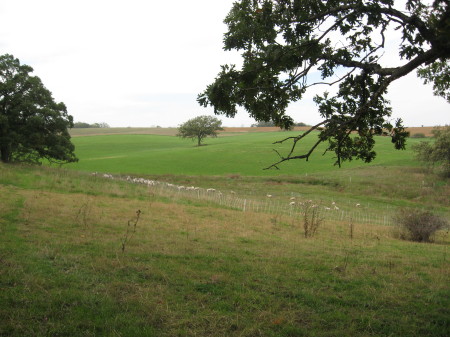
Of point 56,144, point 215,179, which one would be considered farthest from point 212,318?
point 215,179

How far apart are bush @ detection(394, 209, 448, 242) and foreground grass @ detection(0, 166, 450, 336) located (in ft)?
14.3

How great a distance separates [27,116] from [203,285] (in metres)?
36.7

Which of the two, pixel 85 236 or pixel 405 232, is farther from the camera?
pixel 405 232

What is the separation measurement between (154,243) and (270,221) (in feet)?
29.0

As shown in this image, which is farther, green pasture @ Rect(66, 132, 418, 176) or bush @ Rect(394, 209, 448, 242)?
green pasture @ Rect(66, 132, 418, 176)

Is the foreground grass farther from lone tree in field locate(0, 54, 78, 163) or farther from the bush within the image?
lone tree in field locate(0, 54, 78, 163)

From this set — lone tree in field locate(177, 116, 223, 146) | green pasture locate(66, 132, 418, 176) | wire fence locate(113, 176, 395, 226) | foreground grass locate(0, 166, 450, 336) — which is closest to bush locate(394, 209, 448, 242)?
foreground grass locate(0, 166, 450, 336)

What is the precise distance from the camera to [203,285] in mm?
6578

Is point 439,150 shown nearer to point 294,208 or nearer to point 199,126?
point 294,208

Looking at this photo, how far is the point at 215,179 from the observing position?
46625 millimetres

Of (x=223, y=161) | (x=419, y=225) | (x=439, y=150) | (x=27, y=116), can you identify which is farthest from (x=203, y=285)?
(x=223, y=161)

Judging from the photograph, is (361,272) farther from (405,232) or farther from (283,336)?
(405,232)

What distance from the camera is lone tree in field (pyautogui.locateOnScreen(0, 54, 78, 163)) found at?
118ft

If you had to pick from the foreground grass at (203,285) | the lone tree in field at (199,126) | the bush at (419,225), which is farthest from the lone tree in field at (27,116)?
the lone tree in field at (199,126)
